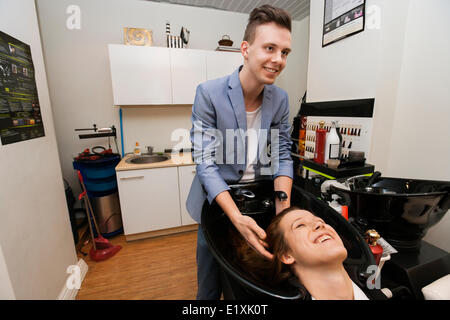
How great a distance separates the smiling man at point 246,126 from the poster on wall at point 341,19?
936mm

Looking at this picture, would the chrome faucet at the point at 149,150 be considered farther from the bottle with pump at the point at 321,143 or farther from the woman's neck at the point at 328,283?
the woman's neck at the point at 328,283

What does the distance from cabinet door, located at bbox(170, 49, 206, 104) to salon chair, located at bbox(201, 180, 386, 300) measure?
177cm

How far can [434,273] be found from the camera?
895 mm

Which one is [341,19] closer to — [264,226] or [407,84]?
[407,84]

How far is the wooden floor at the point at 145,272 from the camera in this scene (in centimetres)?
167

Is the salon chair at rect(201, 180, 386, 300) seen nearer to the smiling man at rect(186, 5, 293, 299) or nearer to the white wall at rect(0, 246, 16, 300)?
the smiling man at rect(186, 5, 293, 299)

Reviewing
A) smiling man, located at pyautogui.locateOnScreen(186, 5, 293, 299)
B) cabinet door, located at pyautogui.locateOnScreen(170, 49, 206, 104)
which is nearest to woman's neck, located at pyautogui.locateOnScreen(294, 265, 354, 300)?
smiling man, located at pyautogui.locateOnScreen(186, 5, 293, 299)

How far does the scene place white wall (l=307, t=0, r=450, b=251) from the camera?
127cm

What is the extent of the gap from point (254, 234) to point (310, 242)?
182mm

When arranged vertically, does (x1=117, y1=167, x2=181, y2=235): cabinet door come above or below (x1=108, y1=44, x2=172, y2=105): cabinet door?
below

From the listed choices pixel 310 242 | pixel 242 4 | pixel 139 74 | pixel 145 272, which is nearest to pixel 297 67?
pixel 242 4

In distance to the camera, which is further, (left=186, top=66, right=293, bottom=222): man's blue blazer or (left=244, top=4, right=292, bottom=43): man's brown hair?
(left=186, top=66, right=293, bottom=222): man's blue blazer

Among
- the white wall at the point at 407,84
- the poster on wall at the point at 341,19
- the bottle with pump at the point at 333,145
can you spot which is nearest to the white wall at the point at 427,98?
the white wall at the point at 407,84

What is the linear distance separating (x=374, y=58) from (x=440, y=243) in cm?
128
